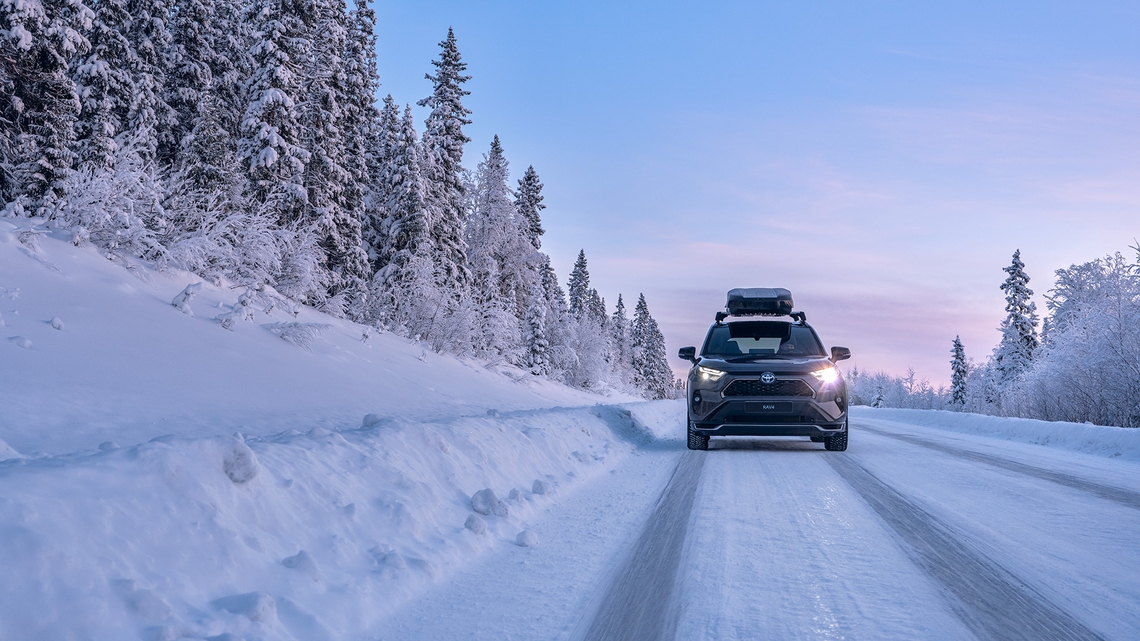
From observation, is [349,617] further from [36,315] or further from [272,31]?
[272,31]

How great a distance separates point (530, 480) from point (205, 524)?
354 cm

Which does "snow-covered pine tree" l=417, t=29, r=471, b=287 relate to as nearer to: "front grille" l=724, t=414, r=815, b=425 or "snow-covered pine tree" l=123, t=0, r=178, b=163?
"snow-covered pine tree" l=123, t=0, r=178, b=163

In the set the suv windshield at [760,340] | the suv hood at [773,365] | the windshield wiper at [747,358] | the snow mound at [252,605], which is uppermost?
the suv windshield at [760,340]

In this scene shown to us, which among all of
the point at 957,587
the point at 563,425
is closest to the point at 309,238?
the point at 563,425

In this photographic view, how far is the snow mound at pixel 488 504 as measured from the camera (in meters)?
4.88

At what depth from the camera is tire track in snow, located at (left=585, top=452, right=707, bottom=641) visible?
9.73 ft

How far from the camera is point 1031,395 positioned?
34000mm

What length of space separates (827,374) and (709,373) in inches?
64.2

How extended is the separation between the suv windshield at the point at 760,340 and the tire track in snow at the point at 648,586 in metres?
5.01

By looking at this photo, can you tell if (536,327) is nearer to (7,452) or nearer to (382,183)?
(382,183)

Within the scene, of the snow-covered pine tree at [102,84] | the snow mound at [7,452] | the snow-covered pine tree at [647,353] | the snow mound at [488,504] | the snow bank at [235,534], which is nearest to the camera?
the snow bank at [235,534]

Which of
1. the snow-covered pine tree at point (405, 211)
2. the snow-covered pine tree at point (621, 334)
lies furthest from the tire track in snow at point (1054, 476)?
the snow-covered pine tree at point (621, 334)

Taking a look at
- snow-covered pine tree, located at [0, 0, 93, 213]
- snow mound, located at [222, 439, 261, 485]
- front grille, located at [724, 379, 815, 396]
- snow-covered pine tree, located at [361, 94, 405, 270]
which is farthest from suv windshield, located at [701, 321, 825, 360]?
snow-covered pine tree, located at [361, 94, 405, 270]

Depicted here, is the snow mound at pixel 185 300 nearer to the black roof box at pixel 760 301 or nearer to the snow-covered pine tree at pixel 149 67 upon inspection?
the black roof box at pixel 760 301
